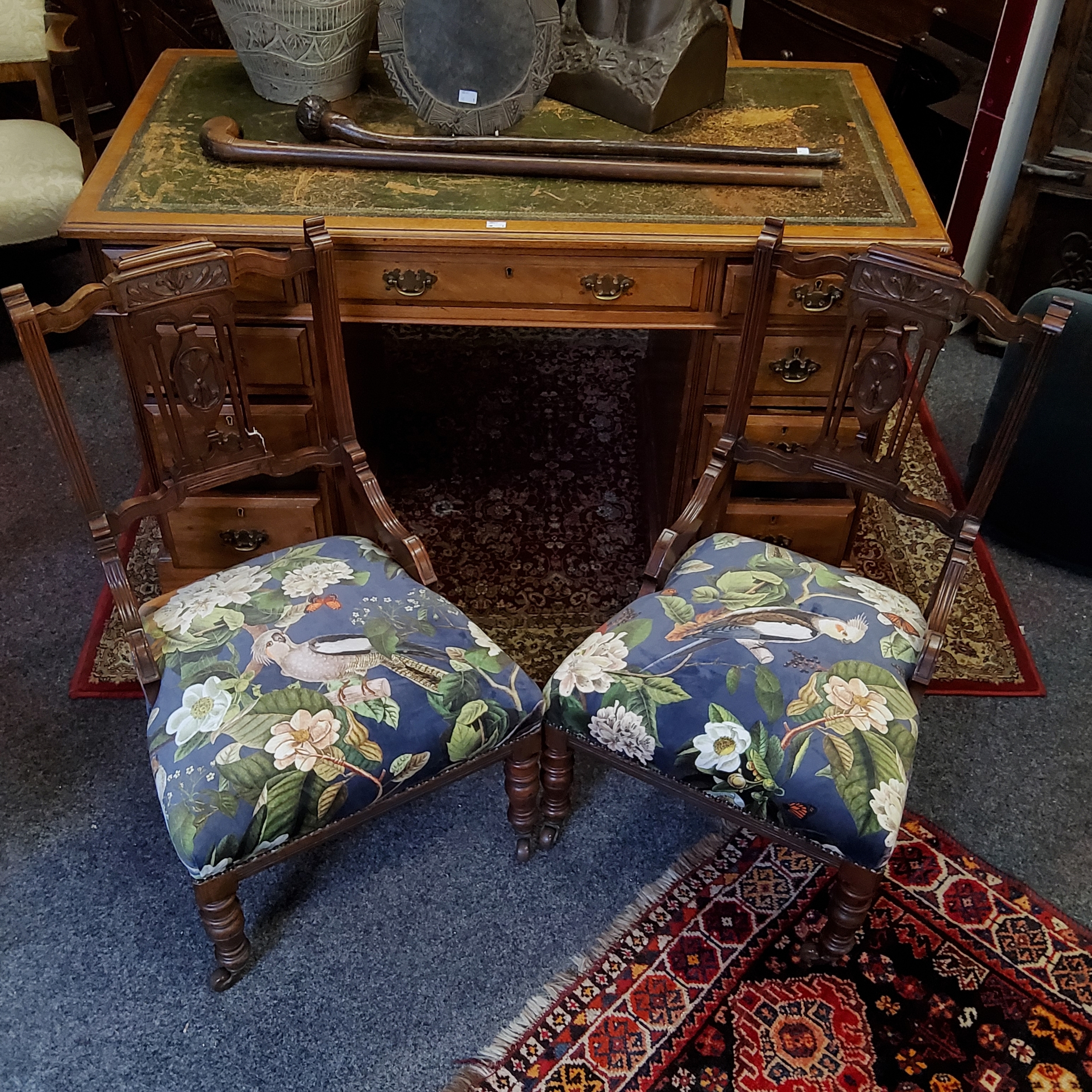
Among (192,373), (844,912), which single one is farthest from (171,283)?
(844,912)

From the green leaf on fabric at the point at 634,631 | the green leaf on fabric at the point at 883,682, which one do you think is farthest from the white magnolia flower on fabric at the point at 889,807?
the green leaf on fabric at the point at 634,631

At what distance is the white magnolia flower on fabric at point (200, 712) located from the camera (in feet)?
4.51

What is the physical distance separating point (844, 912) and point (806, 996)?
0.18 m

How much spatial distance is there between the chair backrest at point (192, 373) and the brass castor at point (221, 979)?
0.44m

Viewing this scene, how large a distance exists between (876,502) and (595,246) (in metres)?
1.11

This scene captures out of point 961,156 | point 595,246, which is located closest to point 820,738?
point 595,246

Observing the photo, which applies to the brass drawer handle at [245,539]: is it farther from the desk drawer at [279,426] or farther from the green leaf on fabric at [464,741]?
the green leaf on fabric at [464,741]

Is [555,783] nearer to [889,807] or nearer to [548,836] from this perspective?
[548,836]

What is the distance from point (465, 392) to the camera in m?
2.63

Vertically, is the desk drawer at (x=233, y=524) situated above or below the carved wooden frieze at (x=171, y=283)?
below

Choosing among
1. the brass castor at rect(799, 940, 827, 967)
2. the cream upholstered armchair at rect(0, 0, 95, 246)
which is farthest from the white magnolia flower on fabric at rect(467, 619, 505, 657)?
the cream upholstered armchair at rect(0, 0, 95, 246)

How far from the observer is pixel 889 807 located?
4.43ft

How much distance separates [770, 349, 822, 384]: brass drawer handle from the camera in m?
1.75

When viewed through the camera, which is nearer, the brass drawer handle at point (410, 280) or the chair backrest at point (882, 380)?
the chair backrest at point (882, 380)
